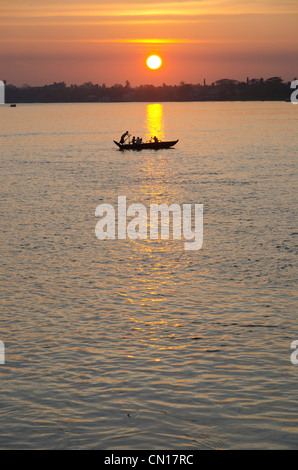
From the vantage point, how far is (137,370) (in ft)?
79.2

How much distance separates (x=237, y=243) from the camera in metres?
46.8

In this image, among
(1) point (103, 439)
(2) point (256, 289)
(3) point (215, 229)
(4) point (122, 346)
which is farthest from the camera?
(3) point (215, 229)

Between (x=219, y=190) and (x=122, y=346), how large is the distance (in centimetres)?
5436

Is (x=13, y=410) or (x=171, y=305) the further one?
(x=171, y=305)

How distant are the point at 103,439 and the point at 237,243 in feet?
95.0

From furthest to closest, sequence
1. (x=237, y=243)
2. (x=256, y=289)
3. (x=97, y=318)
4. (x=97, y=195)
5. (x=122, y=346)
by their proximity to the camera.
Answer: (x=97, y=195), (x=237, y=243), (x=256, y=289), (x=97, y=318), (x=122, y=346)

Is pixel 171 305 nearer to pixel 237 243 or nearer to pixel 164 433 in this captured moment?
pixel 164 433

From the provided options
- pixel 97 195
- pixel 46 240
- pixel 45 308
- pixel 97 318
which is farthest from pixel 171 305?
pixel 97 195

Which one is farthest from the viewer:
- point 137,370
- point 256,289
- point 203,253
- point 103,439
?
point 203,253

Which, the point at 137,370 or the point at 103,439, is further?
the point at 137,370

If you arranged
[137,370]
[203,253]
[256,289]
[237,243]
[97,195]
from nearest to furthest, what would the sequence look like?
[137,370] → [256,289] → [203,253] → [237,243] → [97,195]

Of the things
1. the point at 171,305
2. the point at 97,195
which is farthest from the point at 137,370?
the point at 97,195

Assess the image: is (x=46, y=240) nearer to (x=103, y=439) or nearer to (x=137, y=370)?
(x=137, y=370)

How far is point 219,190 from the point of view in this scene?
79.4 meters
